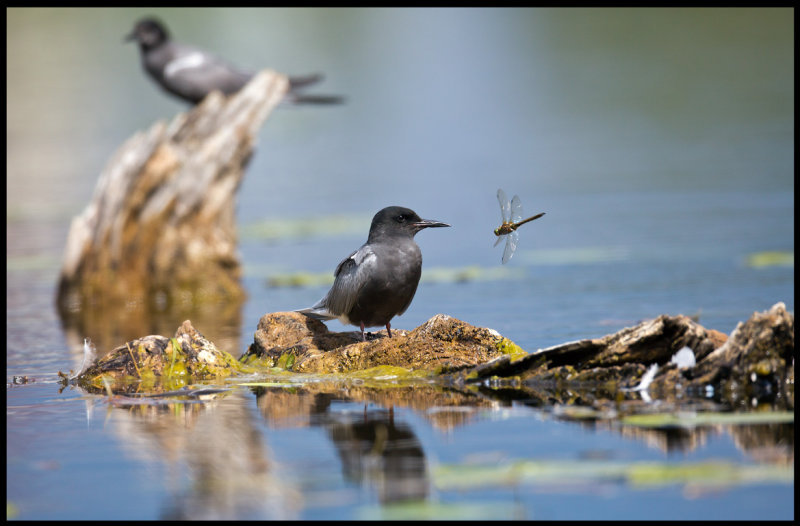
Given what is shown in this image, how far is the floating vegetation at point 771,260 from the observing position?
15352 millimetres

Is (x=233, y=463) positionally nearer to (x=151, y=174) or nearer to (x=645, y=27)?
(x=151, y=174)

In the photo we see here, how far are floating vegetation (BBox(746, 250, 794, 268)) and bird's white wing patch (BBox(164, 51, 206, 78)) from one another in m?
7.31

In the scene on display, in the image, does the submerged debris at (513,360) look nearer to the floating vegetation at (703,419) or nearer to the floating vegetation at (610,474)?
the floating vegetation at (703,419)

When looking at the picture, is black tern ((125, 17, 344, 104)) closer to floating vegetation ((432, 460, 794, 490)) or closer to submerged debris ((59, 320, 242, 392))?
submerged debris ((59, 320, 242, 392))

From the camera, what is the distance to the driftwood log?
15008 mm

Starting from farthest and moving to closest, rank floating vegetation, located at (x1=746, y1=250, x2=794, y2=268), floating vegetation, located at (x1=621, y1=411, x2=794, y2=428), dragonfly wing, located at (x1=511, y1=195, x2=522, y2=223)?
floating vegetation, located at (x1=746, y1=250, x2=794, y2=268) < dragonfly wing, located at (x1=511, y1=195, x2=522, y2=223) < floating vegetation, located at (x1=621, y1=411, x2=794, y2=428)

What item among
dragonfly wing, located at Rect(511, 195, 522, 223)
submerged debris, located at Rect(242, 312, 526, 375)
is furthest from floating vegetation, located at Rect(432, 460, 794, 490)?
dragonfly wing, located at Rect(511, 195, 522, 223)

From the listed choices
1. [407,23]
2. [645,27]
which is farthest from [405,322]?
[407,23]

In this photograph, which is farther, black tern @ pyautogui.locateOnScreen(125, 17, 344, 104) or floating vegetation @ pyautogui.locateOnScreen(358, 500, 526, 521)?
black tern @ pyautogui.locateOnScreen(125, 17, 344, 104)

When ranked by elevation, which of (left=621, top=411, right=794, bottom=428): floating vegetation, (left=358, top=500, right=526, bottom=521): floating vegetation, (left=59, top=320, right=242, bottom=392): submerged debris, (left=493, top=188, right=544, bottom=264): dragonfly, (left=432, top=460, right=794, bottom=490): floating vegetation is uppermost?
(left=493, top=188, right=544, bottom=264): dragonfly

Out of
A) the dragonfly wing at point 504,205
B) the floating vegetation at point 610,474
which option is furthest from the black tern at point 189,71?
the floating vegetation at point 610,474

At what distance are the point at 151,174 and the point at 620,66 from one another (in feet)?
124

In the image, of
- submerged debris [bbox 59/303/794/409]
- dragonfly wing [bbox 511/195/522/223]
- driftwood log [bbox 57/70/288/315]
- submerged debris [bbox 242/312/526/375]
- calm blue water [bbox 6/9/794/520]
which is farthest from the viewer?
driftwood log [bbox 57/70/288/315]

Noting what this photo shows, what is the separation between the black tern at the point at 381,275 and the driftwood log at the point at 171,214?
6229 mm
